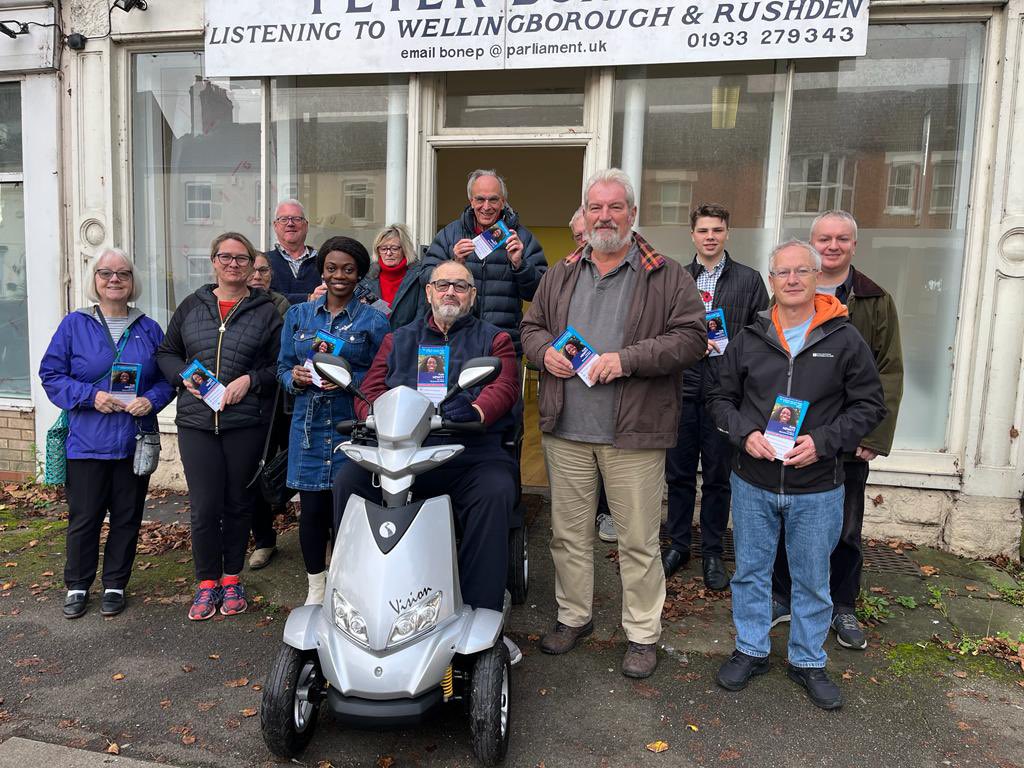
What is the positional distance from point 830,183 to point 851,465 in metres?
2.68

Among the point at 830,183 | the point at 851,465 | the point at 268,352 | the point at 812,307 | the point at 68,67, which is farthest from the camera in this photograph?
the point at 68,67

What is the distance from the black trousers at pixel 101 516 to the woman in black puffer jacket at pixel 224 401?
38cm

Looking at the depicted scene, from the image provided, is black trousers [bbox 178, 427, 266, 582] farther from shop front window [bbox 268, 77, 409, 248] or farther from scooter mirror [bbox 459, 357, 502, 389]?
shop front window [bbox 268, 77, 409, 248]

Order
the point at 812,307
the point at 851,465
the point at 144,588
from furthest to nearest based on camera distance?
the point at 144,588
the point at 851,465
the point at 812,307

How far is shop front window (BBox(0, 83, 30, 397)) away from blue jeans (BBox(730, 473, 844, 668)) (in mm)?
6443

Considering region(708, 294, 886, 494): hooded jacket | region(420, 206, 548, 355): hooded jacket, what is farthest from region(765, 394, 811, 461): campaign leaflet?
region(420, 206, 548, 355): hooded jacket

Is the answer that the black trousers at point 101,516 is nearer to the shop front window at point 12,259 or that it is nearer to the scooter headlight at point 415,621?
the scooter headlight at point 415,621

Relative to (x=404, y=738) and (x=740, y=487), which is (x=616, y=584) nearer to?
(x=740, y=487)

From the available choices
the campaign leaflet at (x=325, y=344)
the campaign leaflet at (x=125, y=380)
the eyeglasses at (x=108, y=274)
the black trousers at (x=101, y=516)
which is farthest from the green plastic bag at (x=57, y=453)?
the campaign leaflet at (x=325, y=344)

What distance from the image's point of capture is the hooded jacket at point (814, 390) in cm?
302

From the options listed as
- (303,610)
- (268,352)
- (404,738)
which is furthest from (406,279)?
(404,738)

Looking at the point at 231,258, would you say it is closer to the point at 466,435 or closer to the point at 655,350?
the point at 466,435

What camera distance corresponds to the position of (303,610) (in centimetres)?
284

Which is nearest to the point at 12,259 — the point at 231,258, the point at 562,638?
the point at 231,258
